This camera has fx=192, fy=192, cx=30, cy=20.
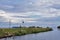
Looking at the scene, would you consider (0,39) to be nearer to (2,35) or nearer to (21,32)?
(2,35)

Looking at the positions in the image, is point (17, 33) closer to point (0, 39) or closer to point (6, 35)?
point (6, 35)

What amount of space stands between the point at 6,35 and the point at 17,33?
38.1 ft

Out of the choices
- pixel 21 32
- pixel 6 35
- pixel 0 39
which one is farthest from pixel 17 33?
A: pixel 0 39

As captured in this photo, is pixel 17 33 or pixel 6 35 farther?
pixel 17 33

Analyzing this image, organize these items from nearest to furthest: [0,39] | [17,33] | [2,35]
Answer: [0,39]
[2,35]
[17,33]

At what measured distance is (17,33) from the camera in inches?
3255

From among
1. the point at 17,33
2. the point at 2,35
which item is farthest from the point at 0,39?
the point at 17,33

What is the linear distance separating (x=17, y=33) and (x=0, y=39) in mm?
20482

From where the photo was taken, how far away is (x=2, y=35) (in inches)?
2746

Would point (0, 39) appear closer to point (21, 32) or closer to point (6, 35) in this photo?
point (6, 35)

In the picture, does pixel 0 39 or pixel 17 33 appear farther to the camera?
pixel 17 33

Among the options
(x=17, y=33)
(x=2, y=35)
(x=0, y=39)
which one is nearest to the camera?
(x=0, y=39)

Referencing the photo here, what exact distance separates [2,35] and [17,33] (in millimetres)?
13733

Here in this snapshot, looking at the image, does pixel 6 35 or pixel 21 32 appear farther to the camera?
pixel 21 32
